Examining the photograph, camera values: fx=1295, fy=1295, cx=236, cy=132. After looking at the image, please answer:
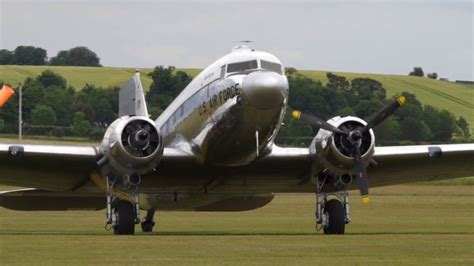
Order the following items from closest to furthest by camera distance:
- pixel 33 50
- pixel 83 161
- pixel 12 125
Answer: pixel 83 161, pixel 12 125, pixel 33 50

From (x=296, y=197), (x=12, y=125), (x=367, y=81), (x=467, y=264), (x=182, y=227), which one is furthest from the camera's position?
(x=367, y=81)

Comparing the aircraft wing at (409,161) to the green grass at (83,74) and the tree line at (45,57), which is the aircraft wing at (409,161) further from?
the tree line at (45,57)

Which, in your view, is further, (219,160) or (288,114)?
(288,114)

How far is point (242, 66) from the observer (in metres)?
29.1

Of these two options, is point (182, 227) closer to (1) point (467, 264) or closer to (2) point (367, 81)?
(1) point (467, 264)

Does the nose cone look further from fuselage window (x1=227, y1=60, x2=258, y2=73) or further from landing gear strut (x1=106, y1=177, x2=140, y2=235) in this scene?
landing gear strut (x1=106, y1=177, x2=140, y2=235)

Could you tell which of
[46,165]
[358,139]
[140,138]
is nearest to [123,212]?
[140,138]

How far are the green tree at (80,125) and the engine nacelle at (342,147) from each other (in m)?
53.3

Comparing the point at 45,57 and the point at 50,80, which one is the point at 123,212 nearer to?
the point at 50,80

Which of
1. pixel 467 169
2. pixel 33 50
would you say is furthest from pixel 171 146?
pixel 33 50

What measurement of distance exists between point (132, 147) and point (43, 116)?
6646 centimetres

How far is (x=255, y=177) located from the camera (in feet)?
106

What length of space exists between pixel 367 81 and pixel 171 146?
96.5 meters

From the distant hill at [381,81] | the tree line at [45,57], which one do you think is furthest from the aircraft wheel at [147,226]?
the tree line at [45,57]
